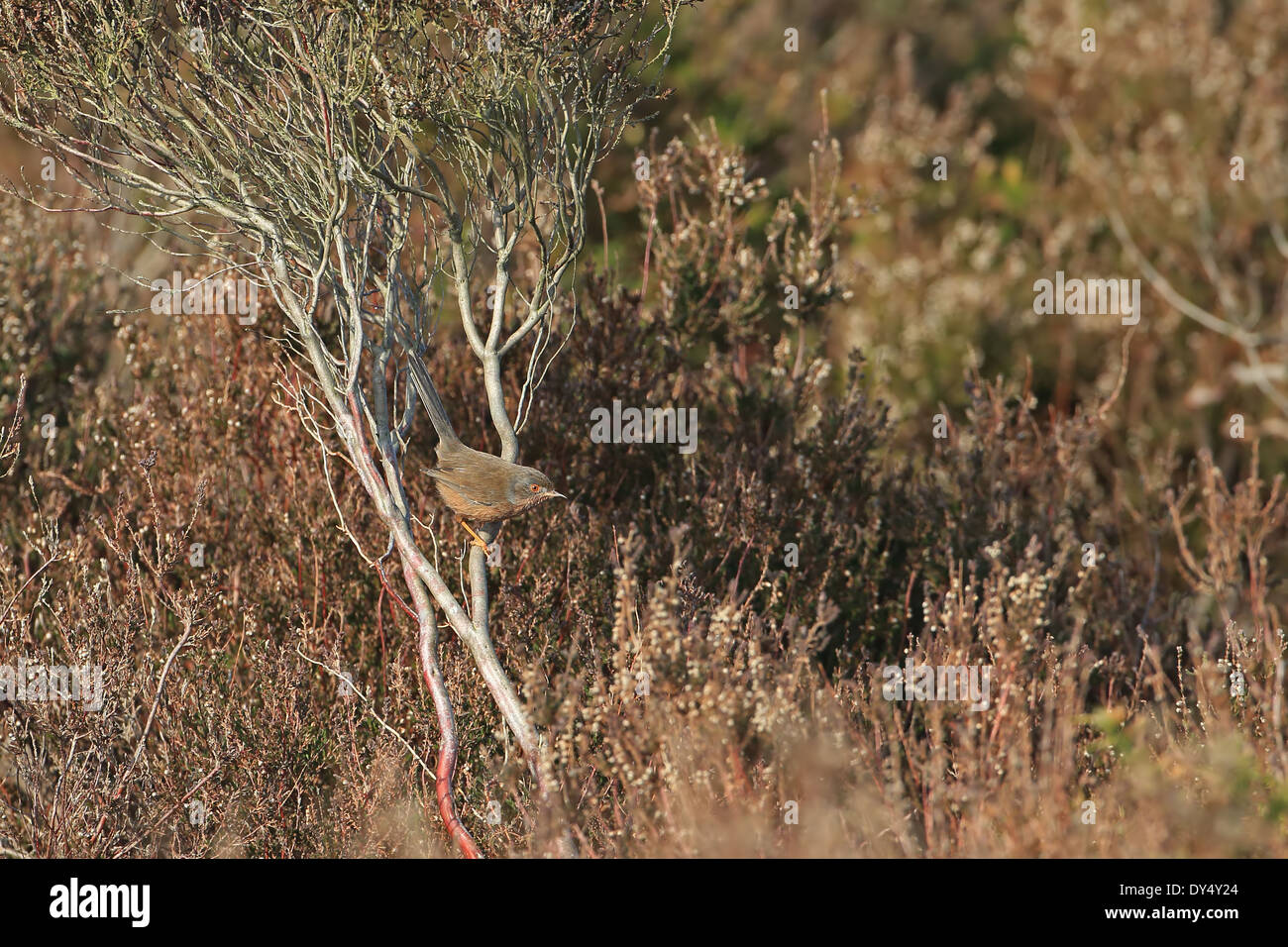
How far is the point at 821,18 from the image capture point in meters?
15.4

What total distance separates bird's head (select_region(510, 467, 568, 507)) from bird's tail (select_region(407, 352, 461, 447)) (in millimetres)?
339

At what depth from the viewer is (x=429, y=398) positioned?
14.6 feet

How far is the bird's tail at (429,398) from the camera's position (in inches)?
174

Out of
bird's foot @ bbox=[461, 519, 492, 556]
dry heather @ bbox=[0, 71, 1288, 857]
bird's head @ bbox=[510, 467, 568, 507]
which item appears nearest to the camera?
dry heather @ bbox=[0, 71, 1288, 857]

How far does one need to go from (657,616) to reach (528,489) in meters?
0.67

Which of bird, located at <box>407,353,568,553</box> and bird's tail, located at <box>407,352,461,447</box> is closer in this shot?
bird, located at <box>407,353,568,553</box>

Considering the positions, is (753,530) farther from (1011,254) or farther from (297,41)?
(1011,254)

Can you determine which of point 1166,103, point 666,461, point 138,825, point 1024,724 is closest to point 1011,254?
point 1166,103

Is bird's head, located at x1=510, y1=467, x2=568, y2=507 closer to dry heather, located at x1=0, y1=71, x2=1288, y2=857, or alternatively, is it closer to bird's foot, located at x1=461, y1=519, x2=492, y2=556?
bird's foot, located at x1=461, y1=519, x2=492, y2=556

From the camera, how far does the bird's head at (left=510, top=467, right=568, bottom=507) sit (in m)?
4.21

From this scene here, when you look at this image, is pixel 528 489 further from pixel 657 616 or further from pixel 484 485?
pixel 657 616

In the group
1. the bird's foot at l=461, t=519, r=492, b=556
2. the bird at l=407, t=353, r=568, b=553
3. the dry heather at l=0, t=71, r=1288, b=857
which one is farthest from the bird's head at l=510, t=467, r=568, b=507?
the dry heather at l=0, t=71, r=1288, b=857

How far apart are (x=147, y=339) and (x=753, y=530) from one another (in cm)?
356

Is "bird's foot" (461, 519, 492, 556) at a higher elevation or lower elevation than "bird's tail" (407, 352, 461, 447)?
lower
